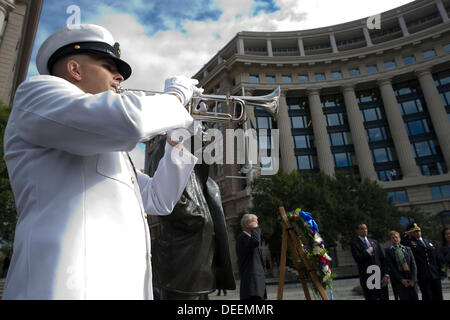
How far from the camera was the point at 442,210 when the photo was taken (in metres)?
37.8

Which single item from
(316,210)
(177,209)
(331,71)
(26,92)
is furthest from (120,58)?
(331,71)

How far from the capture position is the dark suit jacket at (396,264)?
7.54 m

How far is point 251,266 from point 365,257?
3.62 meters

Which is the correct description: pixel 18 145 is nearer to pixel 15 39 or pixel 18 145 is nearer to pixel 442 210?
pixel 15 39

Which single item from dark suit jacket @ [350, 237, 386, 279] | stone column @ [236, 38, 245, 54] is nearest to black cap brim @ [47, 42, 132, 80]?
dark suit jacket @ [350, 237, 386, 279]

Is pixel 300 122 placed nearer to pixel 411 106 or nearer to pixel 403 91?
pixel 403 91

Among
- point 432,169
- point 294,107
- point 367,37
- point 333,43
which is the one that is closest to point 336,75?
point 333,43

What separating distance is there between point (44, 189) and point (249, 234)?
5.43 m

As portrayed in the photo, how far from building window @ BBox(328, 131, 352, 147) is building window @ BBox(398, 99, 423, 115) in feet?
32.0

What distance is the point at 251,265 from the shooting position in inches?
232

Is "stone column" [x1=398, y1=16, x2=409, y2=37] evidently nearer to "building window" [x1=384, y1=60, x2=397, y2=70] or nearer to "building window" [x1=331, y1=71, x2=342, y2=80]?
"building window" [x1=384, y1=60, x2=397, y2=70]

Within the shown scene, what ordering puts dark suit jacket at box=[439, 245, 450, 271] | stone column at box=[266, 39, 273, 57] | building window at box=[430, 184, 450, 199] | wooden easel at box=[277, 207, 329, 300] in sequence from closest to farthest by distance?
wooden easel at box=[277, 207, 329, 300] < dark suit jacket at box=[439, 245, 450, 271] < building window at box=[430, 184, 450, 199] < stone column at box=[266, 39, 273, 57]

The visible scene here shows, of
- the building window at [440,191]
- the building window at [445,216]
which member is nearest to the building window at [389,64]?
the building window at [440,191]

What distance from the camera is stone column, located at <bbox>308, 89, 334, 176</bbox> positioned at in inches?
1726
